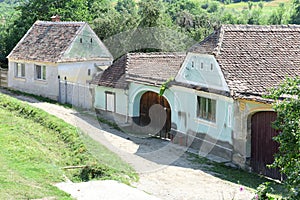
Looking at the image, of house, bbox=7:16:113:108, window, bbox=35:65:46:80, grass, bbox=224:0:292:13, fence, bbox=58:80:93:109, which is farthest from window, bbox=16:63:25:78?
grass, bbox=224:0:292:13

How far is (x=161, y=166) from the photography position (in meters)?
19.8

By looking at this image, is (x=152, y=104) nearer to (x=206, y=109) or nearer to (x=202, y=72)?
(x=206, y=109)

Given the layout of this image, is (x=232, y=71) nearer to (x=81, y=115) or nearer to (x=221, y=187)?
(x=221, y=187)

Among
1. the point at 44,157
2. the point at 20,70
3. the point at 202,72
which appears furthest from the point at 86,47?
the point at 44,157

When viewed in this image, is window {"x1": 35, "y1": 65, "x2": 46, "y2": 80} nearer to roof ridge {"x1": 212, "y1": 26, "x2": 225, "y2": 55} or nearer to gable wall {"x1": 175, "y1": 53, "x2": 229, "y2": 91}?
gable wall {"x1": 175, "y1": 53, "x2": 229, "y2": 91}

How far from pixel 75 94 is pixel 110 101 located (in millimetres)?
2960

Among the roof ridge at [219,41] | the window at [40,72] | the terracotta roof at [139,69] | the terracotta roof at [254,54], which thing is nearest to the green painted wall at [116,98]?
the terracotta roof at [139,69]

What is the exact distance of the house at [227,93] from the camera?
19578mm

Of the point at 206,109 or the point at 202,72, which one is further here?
the point at 206,109

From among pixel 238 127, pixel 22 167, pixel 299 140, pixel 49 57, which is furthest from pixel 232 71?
pixel 49 57

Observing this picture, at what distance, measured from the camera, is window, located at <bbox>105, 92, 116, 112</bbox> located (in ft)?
92.5

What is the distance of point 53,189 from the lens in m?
14.5

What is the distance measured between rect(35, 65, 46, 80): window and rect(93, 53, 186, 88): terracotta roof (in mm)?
5174

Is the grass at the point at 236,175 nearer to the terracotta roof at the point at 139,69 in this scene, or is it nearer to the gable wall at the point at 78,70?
the terracotta roof at the point at 139,69
